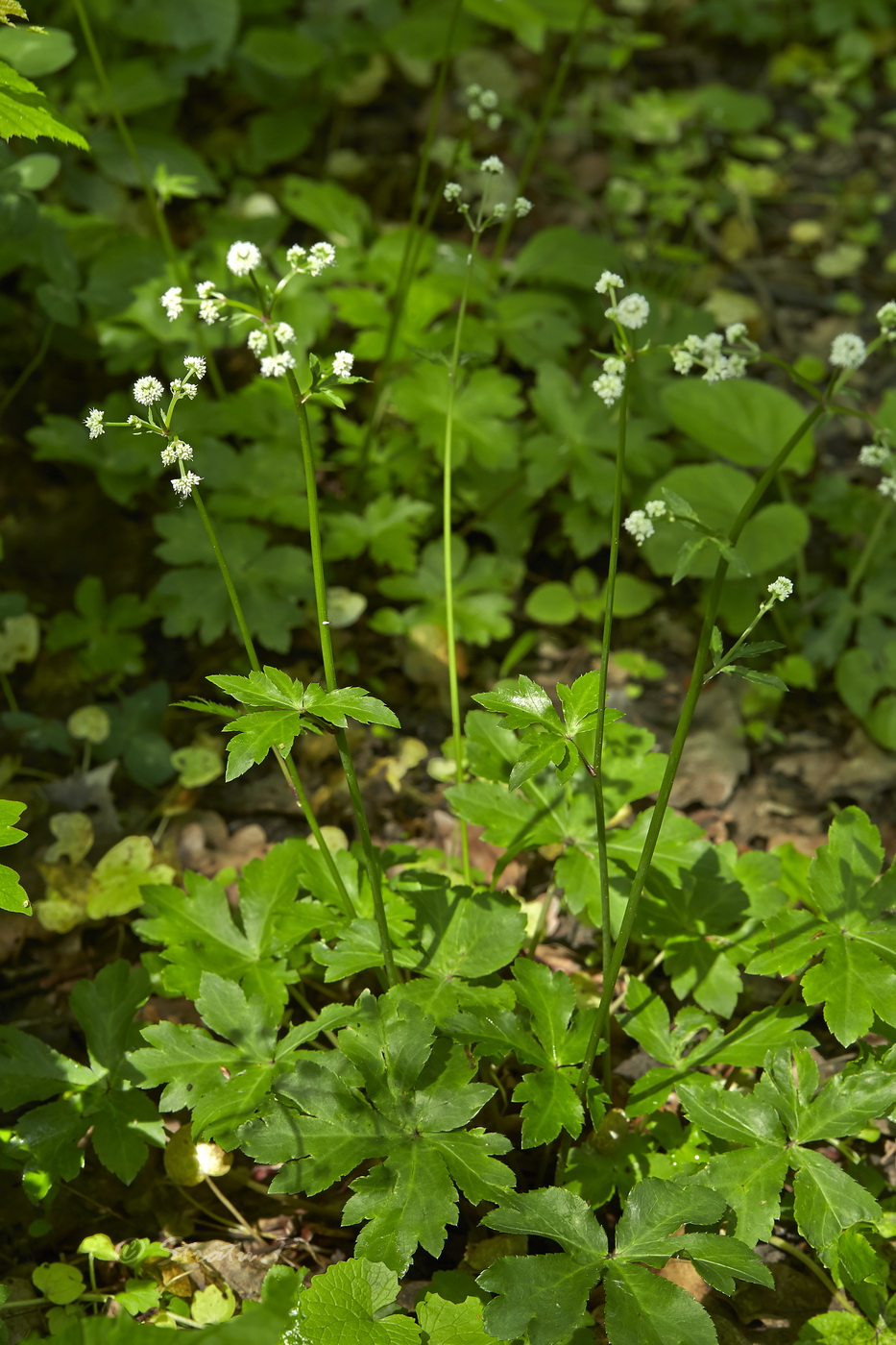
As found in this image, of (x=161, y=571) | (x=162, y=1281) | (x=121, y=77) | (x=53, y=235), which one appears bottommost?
(x=162, y=1281)

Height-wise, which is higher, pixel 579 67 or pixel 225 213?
pixel 579 67

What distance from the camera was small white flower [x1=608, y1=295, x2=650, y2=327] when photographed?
164 cm

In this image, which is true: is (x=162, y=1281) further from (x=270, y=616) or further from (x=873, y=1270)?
(x=270, y=616)

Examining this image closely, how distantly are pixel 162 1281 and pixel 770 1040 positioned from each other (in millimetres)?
1312

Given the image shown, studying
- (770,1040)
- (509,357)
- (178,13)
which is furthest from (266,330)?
(178,13)

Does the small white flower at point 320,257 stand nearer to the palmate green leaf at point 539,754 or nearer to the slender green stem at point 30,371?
the palmate green leaf at point 539,754

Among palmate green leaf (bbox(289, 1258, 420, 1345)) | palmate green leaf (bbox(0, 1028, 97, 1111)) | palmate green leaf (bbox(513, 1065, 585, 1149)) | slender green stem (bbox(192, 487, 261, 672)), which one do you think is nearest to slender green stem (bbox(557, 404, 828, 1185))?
palmate green leaf (bbox(513, 1065, 585, 1149))

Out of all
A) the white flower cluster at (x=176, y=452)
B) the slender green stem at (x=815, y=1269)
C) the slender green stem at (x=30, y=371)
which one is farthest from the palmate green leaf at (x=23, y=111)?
the slender green stem at (x=815, y=1269)

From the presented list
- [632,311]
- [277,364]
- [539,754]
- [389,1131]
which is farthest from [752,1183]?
[277,364]

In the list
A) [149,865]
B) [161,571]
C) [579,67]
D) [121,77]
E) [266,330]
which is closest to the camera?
[266,330]

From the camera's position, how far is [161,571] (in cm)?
339

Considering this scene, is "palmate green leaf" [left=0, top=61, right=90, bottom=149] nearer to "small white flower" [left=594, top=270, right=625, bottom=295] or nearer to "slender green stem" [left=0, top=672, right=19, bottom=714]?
"small white flower" [left=594, top=270, right=625, bottom=295]

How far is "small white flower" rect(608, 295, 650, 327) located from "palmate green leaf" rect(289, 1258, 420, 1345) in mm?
1631

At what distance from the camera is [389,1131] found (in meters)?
1.75
